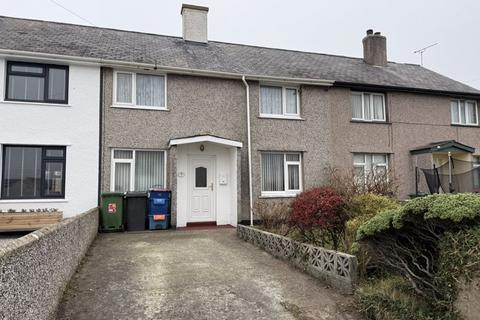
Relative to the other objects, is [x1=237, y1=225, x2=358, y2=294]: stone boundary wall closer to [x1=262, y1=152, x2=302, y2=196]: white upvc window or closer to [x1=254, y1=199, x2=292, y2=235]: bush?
[x1=254, y1=199, x2=292, y2=235]: bush

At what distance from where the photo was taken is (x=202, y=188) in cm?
1077

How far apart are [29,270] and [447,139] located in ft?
51.2

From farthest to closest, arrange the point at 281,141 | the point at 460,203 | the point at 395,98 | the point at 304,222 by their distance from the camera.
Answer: the point at 395,98 → the point at 281,141 → the point at 304,222 → the point at 460,203

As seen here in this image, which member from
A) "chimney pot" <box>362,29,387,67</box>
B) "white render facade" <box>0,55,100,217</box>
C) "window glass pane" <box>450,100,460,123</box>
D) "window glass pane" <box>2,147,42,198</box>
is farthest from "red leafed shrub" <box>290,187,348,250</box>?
"chimney pot" <box>362,29,387,67</box>

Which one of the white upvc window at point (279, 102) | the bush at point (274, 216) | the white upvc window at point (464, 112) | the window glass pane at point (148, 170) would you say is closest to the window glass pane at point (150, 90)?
the window glass pane at point (148, 170)

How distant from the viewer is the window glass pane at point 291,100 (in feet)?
39.6

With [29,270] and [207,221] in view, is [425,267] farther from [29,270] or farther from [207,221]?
[207,221]

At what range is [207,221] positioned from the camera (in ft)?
35.4

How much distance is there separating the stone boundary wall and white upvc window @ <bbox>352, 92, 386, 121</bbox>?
7.91m

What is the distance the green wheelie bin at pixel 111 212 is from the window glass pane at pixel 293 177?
18.7ft

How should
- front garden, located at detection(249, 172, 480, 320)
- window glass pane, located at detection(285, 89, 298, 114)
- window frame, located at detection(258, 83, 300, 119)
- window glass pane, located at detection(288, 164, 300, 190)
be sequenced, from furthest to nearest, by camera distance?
1. window glass pane, located at detection(285, 89, 298, 114)
2. window glass pane, located at detection(288, 164, 300, 190)
3. window frame, located at detection(258, 83, 300, 119)
4. front garden, located at detection(249, 172, 480, 320)

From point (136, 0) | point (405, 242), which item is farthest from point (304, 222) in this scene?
point (136, 0)

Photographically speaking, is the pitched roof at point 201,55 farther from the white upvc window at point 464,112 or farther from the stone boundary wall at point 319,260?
the stone boundary wall at point 319,260

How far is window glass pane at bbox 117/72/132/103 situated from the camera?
33.8 feet
